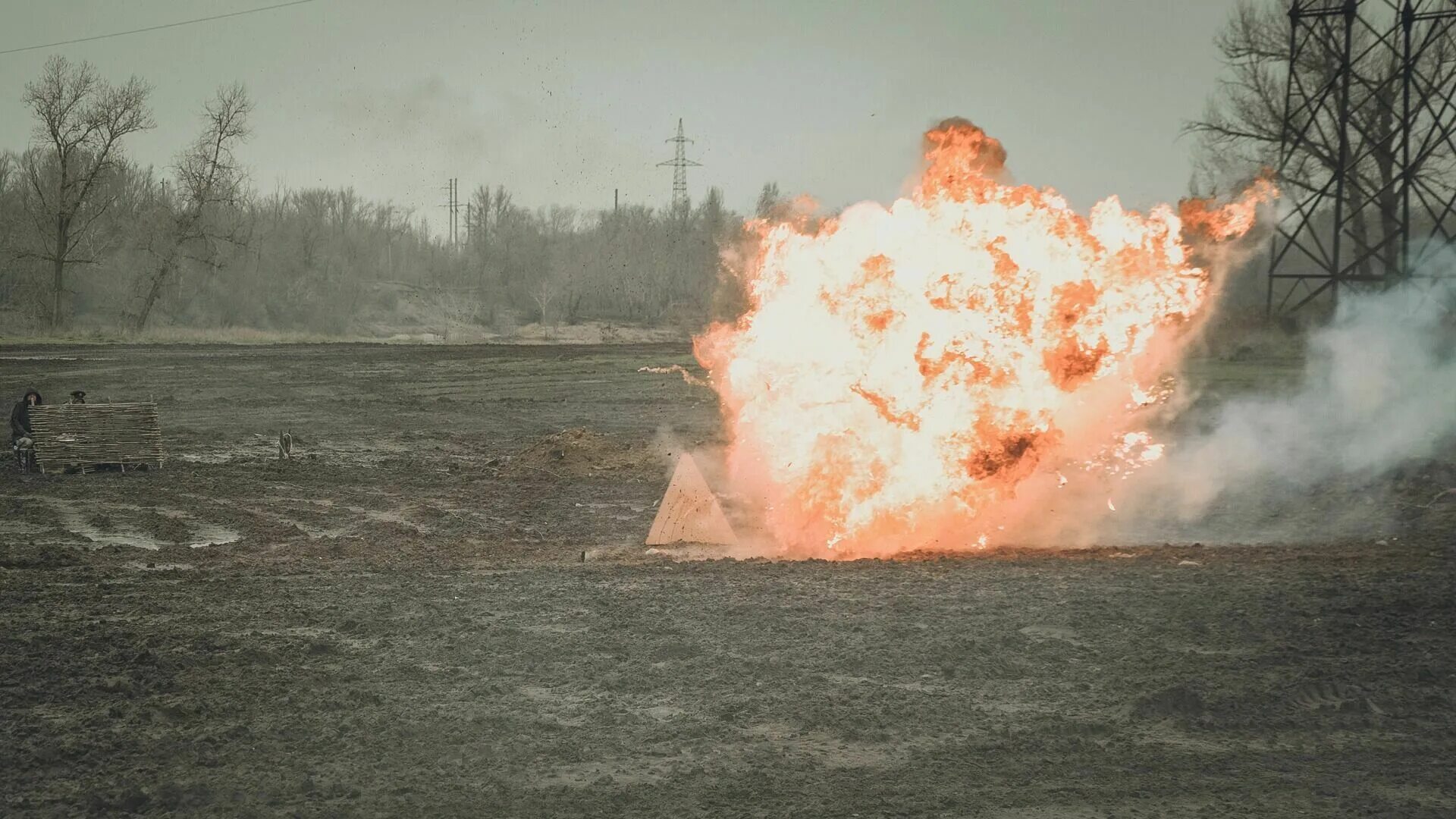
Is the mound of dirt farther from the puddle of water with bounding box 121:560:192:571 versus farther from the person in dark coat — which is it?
the person in dark coat

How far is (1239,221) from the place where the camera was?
45.0 ft

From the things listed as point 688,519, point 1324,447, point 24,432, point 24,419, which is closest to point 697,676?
point 688,519

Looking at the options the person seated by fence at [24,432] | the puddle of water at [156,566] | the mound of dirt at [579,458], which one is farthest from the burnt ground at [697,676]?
the mound of dirt at [579,458]

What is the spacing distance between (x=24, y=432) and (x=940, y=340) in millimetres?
14687

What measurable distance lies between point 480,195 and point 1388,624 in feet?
293

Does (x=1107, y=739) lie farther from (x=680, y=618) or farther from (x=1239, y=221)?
(x=1239, y=221)

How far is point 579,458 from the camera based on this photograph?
62.2 ft

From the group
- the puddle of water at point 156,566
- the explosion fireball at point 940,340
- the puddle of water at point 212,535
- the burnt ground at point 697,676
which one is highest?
the explosion fireball at point 940,340

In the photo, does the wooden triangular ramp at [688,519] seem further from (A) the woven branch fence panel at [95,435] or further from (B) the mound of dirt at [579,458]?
(A) the woven branch fence panel at [95,435]

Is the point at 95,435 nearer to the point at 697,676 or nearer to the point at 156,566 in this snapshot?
the point at 156,566

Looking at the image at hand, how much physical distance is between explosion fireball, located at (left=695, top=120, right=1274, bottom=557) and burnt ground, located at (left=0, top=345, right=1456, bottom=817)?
3.50 feet

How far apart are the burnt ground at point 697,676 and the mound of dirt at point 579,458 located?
4.34 metres

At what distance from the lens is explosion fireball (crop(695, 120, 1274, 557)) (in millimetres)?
11273

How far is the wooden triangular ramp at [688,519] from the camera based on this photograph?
1261 cm
